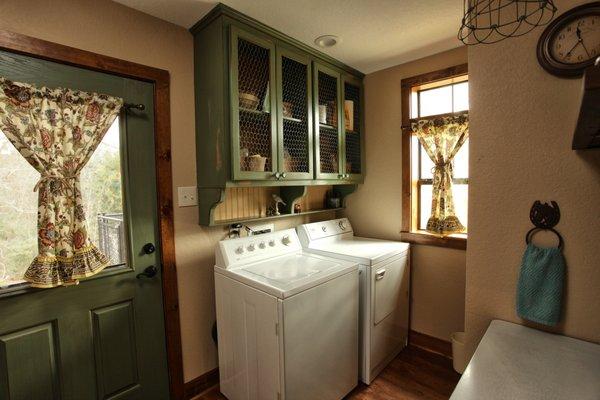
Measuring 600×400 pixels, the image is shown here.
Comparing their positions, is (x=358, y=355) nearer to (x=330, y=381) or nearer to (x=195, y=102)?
(x=330, y=381)

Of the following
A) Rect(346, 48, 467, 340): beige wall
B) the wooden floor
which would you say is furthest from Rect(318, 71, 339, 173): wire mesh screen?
the wooden floor

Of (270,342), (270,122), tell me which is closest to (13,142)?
(270,122)

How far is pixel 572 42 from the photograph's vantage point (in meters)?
1.09

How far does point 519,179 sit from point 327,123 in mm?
1478

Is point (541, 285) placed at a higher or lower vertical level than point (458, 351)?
higher

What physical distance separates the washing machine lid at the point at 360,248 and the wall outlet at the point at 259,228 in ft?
1.12

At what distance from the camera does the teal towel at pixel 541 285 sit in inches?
45.3

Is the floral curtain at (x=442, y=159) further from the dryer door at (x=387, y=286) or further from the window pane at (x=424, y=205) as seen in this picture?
the dryer door at (x=387, y=286)

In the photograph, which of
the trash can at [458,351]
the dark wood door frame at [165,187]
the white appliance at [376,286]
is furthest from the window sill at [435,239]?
the dark wood door frame at [165,187]

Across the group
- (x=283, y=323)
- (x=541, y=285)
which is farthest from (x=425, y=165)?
(x=283, y=323)

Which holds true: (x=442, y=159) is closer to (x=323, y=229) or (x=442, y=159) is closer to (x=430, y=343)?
(x=323, y=229)

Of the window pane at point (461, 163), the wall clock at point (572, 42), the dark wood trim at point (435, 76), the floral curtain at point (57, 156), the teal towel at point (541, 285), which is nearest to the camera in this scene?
the wall clock at point (572, 42)

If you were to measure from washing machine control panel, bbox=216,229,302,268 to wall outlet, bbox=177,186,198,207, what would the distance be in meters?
0.33

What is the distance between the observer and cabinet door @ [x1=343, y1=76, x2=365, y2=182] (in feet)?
8.58
